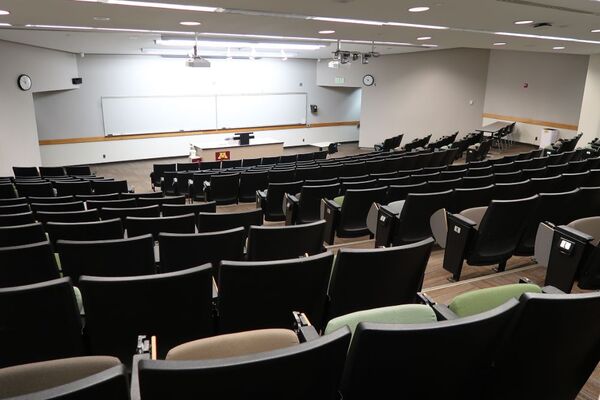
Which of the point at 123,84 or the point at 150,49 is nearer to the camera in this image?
the point at 150,49

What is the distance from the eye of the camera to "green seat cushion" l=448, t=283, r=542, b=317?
206 centimetres

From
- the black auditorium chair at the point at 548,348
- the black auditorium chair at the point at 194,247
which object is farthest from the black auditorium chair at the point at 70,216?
the black auditorium chair at the point at 548,348

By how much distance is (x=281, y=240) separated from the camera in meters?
3.32

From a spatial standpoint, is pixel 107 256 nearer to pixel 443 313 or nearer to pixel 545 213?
pixel 443 313

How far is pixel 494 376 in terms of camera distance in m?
1.81

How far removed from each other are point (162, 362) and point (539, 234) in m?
3.66

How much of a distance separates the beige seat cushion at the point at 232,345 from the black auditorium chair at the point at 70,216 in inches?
130

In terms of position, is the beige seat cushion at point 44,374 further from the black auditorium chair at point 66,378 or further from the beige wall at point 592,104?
the beige wall at point 592,104

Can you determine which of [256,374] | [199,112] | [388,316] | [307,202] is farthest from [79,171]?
[256,374]

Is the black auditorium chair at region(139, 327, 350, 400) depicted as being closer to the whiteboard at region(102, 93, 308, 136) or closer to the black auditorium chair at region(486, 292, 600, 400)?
the black auditorium chair at region(486, 292, 600, 400)

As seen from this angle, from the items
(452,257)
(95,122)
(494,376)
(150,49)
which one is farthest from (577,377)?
(95,122)

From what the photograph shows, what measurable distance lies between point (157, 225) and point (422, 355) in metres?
2.97

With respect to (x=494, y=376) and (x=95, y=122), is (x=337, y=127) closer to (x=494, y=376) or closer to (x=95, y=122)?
(x=95, y=122)

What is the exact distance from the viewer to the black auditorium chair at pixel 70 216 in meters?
4.43
